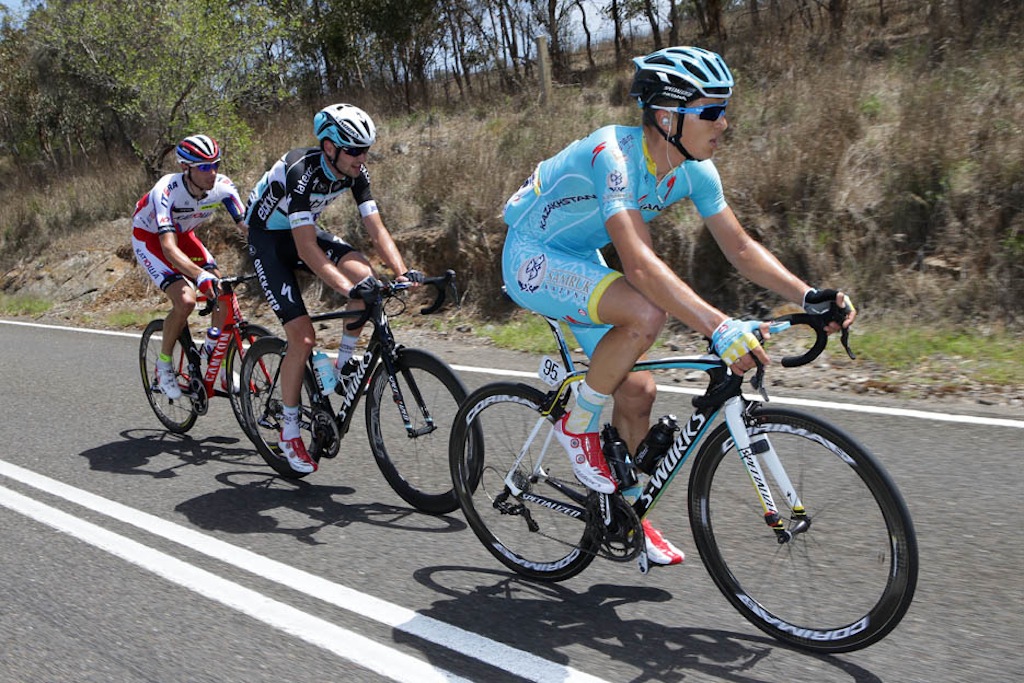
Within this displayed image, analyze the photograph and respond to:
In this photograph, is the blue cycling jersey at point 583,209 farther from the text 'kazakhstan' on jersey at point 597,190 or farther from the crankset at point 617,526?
the crankset at point 617,526

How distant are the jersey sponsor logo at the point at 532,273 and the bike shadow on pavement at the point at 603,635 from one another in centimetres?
128

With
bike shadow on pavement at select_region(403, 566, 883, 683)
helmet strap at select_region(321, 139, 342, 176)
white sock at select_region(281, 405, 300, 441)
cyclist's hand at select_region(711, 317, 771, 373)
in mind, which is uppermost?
helmet strap at select_region(321, 139, 342, 176)

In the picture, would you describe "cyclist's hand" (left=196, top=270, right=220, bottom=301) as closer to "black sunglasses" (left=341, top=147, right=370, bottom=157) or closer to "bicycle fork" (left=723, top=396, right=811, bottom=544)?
"black sunglasses" (left=341, top=147, right=370, bottom=157)

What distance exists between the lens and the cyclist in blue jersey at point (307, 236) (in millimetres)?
4823

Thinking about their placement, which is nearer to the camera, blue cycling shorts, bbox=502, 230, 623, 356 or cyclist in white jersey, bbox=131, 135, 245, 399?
blue cycling shorts, bbox=502, 230, 623, 356

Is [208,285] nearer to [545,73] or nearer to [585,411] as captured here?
[585,411]

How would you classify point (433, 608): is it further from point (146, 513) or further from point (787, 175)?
point (787, 175)

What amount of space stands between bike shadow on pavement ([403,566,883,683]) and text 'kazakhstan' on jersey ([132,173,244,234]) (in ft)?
12.0

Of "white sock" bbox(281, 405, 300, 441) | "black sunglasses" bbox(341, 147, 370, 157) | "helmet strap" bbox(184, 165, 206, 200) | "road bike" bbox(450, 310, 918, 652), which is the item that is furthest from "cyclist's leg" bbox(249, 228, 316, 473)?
"road bike" bbox(450, 310, 918, 652)

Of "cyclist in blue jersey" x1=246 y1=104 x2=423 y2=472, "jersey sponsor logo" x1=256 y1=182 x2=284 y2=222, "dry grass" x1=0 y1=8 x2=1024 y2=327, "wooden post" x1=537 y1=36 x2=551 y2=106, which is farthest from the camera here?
"wooden post" x1=537 y1=36 x2=551 y2=106

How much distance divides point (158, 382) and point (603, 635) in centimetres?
462

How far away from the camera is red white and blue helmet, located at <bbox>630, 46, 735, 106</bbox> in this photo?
3084mm

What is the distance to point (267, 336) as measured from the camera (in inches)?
225

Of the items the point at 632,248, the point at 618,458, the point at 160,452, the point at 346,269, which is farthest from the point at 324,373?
the point at 632,248
